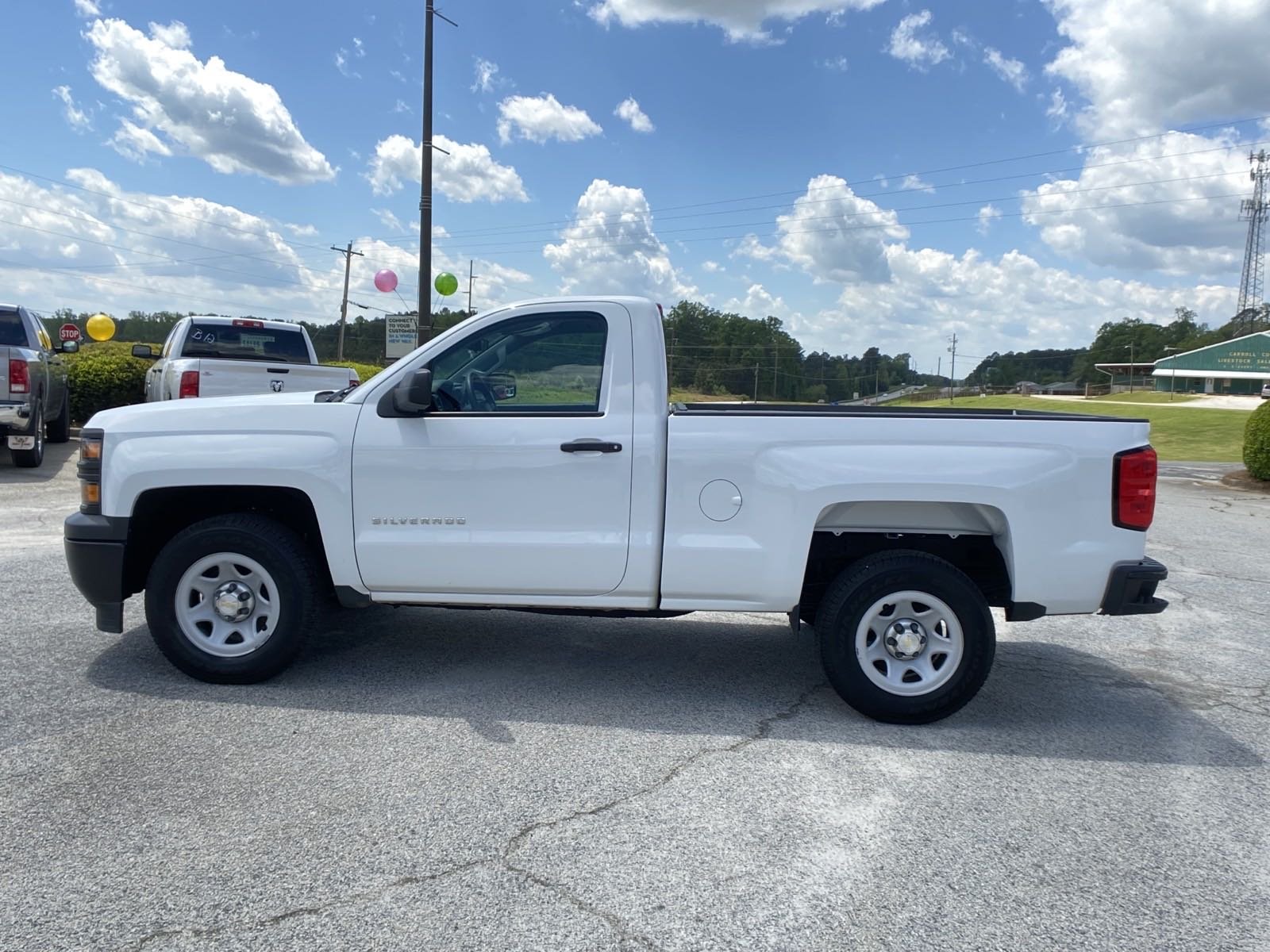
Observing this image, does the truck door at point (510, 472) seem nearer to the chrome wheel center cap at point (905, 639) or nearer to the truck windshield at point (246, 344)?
the chrome wheel center cap at point (905, 639)

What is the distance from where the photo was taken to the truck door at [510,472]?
4609 mm

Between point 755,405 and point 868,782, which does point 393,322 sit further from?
point 868,782

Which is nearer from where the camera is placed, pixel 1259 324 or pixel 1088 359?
pixel 1259 324

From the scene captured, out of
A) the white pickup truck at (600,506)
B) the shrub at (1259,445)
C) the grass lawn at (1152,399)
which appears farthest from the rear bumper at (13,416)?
the grass lawn at (1152,399)

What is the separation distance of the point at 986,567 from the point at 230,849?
3.77 metres

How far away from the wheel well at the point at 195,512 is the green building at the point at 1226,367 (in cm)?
9684

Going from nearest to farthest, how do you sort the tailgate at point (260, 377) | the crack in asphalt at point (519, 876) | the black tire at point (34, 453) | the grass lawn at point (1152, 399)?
the crack in asphalt at point (519, 876), the tailgate at point (260, 377), the black tire at point (34, 453), the grass lawn at point (1152, 399)

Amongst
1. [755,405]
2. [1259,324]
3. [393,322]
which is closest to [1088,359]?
[1259,324]

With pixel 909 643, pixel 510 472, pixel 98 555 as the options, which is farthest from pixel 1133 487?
pixel 98 555

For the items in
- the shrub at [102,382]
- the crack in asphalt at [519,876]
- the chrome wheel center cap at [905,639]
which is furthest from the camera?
the shrub at [102,382]

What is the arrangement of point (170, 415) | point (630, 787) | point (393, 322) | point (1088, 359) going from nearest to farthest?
point (630, 787), point (170, 415), point (393, 322), point (1088, 359)

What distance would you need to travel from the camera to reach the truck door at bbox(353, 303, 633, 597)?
15.1ft

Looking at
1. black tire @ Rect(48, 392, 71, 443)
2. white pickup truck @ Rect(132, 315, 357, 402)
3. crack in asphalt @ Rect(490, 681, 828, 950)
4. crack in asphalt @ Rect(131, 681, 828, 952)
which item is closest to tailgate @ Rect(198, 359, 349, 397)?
white pickup truck @ Rect(132, 315, 357, 402)

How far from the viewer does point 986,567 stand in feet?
16.7
